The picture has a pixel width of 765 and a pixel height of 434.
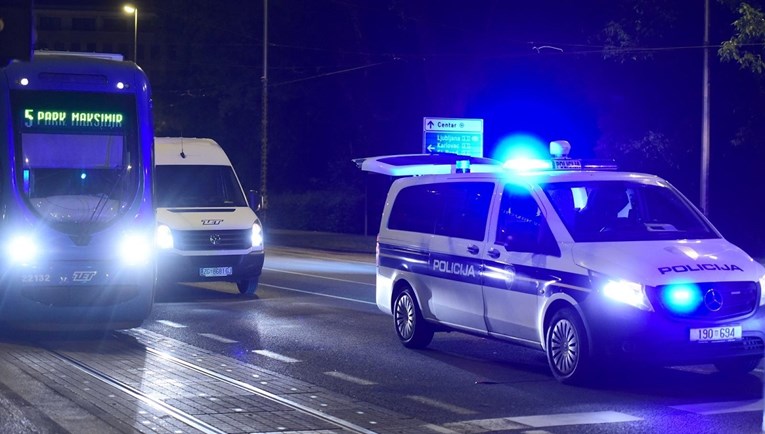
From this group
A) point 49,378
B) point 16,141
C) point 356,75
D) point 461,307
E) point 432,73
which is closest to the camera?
point 49,378

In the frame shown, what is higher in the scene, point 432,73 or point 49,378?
point 432,73

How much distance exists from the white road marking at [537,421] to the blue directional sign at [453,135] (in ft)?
90.1

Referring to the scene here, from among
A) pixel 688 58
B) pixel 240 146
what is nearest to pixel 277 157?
pixel 240 146

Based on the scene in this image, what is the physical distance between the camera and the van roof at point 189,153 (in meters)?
20.1

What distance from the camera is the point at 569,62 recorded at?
4156 cm

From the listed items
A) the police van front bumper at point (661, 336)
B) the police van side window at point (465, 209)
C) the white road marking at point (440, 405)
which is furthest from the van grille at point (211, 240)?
the police van front bumper at point (661, 336)

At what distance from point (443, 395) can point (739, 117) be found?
26309 millimetres

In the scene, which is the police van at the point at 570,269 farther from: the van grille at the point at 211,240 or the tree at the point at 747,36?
the tree at the point at 747,36

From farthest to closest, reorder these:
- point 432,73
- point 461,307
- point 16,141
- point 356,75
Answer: point 356,75, point 432,73, point 16,141, point 461,307

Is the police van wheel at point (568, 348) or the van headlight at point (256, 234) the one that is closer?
the police van wheel at point (568, 348)

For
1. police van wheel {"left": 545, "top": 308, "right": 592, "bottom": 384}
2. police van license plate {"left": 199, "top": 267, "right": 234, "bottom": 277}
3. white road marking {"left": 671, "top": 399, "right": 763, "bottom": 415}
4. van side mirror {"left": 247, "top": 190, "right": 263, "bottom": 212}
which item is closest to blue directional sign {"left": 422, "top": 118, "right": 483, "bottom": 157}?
van side mirror {"left": 247, "top": 190, "right": 263, "bottom": 212}

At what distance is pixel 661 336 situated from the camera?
10.5 meters

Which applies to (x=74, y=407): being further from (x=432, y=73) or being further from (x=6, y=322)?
(x=432, y=73)

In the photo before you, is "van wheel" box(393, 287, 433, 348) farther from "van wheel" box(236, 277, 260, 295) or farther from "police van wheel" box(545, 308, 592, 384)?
"van wheel" box(236, 277, 260, 295)
